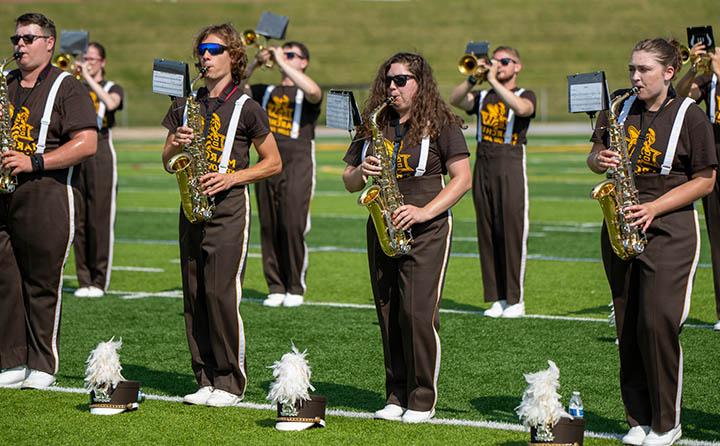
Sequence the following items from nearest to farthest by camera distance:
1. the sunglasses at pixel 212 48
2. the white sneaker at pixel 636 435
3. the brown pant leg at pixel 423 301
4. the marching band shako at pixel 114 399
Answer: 1. the white sneaker at pixel 636 435
2. the brown pant leg at pixel 423 301
3. the marching band shako at pixel 114 399
4. the sunglasses at pixel 212 48

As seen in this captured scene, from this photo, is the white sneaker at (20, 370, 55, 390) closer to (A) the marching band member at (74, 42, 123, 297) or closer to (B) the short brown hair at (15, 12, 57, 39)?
(B) the short brown hair at (15, 12, 57, 39)

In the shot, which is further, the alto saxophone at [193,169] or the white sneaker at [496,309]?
the white sneaker at [496,309]

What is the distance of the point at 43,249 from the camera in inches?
279

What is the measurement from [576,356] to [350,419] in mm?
2338

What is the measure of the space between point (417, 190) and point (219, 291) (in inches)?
52.7

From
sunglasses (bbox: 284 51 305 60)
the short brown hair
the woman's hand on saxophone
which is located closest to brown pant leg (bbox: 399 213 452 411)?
the woman's hand on saxophone

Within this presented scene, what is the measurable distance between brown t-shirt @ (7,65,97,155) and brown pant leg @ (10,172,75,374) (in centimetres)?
23

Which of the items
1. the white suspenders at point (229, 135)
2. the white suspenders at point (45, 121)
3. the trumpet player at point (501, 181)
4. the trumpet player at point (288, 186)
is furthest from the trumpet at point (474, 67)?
the white suspenders at point (45, 121)

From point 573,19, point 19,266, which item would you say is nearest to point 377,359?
point 19,266

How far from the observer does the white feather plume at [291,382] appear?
614 cm

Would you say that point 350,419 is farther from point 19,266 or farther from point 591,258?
point 591,258

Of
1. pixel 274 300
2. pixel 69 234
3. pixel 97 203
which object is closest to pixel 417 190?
pixel 69 234

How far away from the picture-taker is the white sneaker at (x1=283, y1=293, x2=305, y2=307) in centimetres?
1059

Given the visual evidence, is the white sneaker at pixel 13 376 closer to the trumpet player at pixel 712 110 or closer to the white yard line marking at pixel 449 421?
the white yard line marking at pixel 449 421
